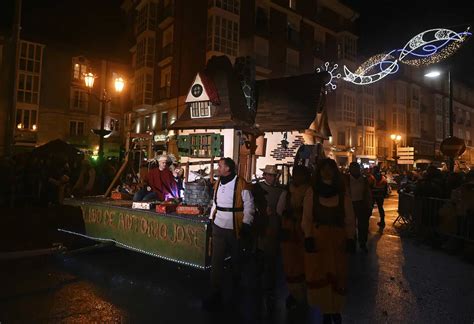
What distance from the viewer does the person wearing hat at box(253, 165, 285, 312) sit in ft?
16.5

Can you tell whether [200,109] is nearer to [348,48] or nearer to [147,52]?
[147,52]

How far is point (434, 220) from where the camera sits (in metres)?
9.46

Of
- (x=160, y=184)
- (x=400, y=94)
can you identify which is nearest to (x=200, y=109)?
(x=160, y=184)

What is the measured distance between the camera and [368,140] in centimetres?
3953

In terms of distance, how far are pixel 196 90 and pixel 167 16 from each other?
50.6 ft

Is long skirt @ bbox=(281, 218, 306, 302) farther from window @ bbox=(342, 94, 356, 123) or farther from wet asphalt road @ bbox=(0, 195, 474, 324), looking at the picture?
window @ bbox=(342, 94, 356, 123)

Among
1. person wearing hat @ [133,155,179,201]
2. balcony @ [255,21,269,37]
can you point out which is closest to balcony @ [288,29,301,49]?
balcony @ [255,21,269,37]

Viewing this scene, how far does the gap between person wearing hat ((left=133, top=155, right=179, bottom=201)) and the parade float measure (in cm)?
45

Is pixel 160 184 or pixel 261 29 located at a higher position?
pixel 261 29

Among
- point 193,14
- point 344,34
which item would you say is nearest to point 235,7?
point 193,14

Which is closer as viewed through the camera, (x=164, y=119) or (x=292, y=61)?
(x=164, y=119)

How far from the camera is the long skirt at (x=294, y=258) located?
475 centimetres

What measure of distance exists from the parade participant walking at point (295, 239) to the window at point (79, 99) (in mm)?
35005

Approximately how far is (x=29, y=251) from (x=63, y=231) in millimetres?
1793
